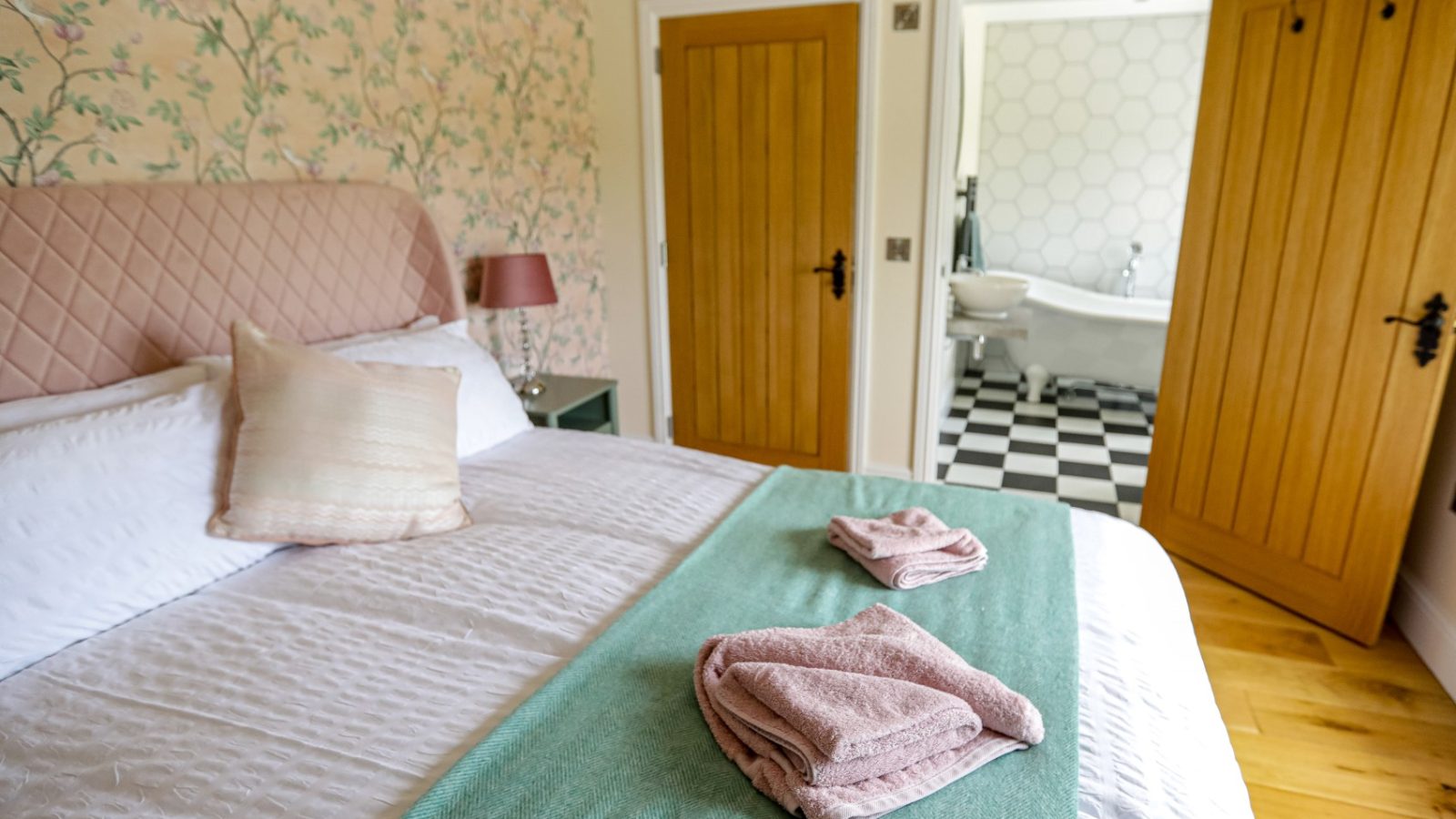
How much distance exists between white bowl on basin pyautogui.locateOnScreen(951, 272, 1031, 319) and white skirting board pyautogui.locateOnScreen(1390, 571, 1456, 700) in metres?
1.95

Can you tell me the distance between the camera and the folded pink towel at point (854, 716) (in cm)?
103

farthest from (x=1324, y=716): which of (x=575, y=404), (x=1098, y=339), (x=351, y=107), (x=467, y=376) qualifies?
(x=351, y=107)

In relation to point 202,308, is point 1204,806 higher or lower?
lower

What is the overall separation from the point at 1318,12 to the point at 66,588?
10.8 feet

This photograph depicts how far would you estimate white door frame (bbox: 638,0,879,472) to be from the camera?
10.5 feet

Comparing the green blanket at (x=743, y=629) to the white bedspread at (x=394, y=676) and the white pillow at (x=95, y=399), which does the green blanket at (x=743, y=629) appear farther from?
the white pillow at (x=95, y=399)

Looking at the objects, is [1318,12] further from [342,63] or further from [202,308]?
[202,308]

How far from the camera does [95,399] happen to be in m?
1.68

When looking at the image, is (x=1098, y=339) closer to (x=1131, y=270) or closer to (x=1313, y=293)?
(x=1131, y=270)

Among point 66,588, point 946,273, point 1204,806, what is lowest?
point 1204,806

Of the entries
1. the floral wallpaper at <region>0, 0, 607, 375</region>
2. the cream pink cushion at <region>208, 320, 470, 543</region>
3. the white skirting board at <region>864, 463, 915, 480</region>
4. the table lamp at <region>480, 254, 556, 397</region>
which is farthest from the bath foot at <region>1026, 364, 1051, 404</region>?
the cream pink cushion at <region>208, 320, 470, 543</region>

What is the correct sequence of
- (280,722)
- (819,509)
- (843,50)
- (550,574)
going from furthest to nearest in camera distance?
(843,50) → (819,509) → (550,574) → (280,722)

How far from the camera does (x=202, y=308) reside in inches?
76.5

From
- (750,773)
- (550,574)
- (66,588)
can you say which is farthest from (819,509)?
(66,588)
